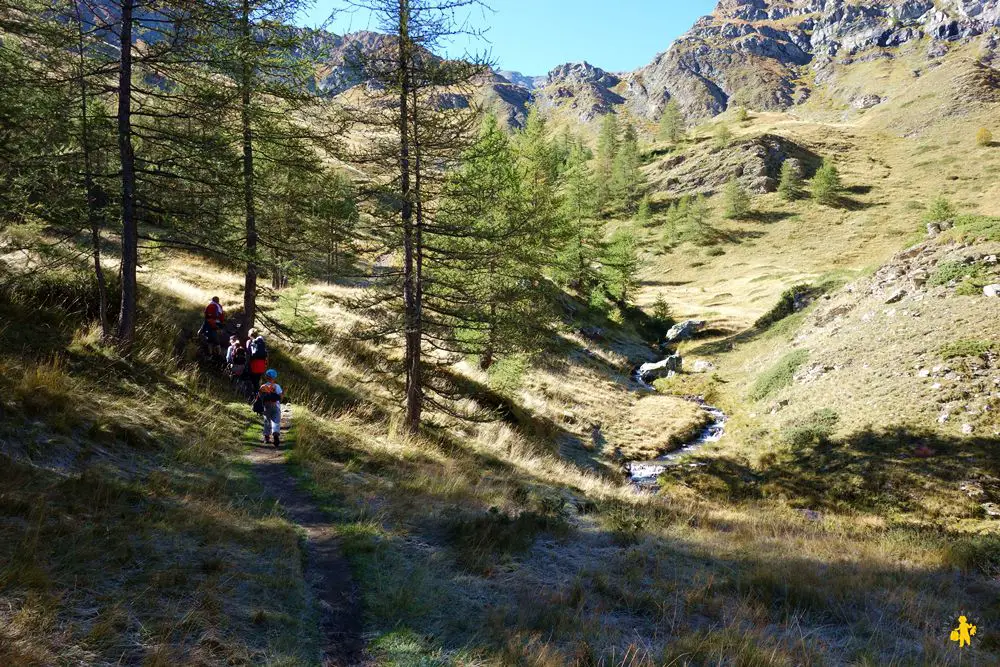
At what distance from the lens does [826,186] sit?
7862cm

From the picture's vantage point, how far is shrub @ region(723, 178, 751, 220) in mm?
81312

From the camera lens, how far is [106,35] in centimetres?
964

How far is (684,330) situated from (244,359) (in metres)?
34.6

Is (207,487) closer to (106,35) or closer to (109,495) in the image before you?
(109,495)

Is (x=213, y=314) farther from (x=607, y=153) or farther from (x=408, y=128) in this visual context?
(x=607, y=153)

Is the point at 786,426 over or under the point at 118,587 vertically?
under

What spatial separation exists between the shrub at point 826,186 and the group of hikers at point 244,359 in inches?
3624

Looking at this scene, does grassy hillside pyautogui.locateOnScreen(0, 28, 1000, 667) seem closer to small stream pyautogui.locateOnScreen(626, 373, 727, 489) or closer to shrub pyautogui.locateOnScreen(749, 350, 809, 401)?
shrub pyautogui.locateOnScreen(749, 350, 809, 401)

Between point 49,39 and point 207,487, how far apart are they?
28.1 ft

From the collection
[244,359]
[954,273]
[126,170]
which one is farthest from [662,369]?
[126,170]

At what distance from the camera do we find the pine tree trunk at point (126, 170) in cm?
906

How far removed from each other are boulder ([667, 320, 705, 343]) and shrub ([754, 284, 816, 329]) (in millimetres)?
4687

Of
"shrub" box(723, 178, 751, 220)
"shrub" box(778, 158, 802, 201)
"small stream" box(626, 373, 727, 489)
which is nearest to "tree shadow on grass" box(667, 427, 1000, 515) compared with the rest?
"small stream" box(626, 373, 727, 489)

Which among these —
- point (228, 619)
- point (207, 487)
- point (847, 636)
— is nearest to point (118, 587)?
point (228, 619)
